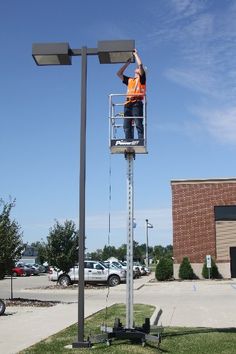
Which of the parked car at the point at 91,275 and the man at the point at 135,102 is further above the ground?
the man at the point at 135,102

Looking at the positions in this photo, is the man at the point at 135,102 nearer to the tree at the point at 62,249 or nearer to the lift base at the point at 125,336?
the lift base at the point at 125,336

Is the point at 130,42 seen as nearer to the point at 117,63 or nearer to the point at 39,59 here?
the point at 117,63

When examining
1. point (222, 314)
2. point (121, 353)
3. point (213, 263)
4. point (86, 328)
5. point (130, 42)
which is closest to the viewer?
point (121, 353)

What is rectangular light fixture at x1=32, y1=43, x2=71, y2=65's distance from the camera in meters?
10.3

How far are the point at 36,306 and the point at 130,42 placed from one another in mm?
11433

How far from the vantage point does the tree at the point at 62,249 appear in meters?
32.2

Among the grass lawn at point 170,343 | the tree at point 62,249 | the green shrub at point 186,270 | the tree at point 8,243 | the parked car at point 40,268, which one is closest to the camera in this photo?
the grass lawn at point 170,343

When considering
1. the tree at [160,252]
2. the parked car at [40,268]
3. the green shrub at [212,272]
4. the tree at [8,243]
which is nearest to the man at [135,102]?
the tree at [8,243]

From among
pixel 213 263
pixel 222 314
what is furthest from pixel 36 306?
pixel 213 263

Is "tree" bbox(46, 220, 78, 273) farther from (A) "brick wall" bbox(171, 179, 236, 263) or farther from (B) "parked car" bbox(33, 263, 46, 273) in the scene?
(B) "parked car" bbox(33, 263, 46, 273)

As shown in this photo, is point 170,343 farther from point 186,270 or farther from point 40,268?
point 40,268

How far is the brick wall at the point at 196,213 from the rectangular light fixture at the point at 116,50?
34.0 meters

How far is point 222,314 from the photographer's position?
52.7 ft

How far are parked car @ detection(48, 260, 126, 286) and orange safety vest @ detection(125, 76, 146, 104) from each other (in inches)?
918
